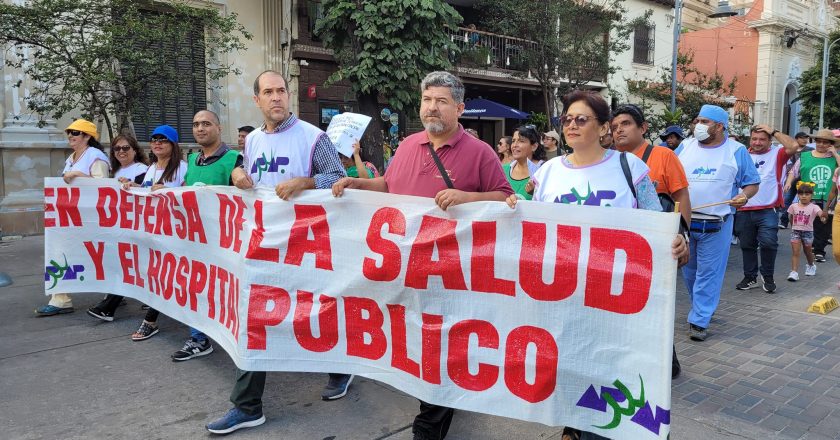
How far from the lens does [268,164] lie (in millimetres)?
3734

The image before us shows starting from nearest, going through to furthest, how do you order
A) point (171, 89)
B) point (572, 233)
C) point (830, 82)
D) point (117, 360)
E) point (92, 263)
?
point (572, 233)
point (117, 360)
point (92, 263)
point (171, 89)
point (830, 82)

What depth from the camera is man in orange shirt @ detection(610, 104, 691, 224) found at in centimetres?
391

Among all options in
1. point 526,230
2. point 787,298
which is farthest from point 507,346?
point 787,298

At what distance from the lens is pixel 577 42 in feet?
48.9

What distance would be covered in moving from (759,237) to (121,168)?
7219mm

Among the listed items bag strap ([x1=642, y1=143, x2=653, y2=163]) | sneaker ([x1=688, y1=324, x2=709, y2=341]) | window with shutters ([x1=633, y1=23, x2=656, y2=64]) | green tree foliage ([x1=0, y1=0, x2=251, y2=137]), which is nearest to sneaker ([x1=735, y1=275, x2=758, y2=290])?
sneaker ([x1=688, y1=324, x2=709, y2=341])

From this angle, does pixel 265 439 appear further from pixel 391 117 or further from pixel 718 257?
pixel 391 117

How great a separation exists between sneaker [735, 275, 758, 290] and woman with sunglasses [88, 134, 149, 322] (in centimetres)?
679

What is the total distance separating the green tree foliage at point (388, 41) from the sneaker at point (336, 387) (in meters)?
8.17

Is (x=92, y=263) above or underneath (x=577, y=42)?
underneath

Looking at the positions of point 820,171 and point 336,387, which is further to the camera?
point 820,171

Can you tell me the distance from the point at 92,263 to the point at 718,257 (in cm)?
539

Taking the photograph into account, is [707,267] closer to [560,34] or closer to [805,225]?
[805,225]

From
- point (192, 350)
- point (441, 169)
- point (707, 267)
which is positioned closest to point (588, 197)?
point (441, 169)
